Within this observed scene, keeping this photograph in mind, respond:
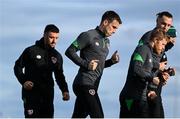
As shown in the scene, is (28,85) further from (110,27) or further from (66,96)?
(110,27)

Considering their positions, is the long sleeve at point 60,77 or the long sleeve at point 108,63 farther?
the long sleeve at point 60,77

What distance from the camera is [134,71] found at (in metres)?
12.5

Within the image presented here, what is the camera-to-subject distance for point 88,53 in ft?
43.0

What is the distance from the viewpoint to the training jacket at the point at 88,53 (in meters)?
13.0

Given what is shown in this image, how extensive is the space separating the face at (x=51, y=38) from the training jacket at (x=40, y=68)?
0.12 m

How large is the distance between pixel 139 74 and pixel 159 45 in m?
0.56

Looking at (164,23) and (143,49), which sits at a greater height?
(164,23)

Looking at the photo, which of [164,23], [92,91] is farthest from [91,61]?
[164,23]

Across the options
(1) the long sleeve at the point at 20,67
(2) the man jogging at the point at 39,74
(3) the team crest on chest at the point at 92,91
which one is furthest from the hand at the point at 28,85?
(3) the team crest on chest at the point at 92,91

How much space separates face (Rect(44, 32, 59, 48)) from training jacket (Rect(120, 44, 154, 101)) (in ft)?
5.17

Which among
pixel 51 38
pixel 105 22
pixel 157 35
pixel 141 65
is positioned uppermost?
pixel 105 22

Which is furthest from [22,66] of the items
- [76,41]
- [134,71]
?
[134,71]

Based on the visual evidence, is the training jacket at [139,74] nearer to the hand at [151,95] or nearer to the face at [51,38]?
the hand at [151,95]

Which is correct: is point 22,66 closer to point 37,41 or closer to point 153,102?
point 37,41
